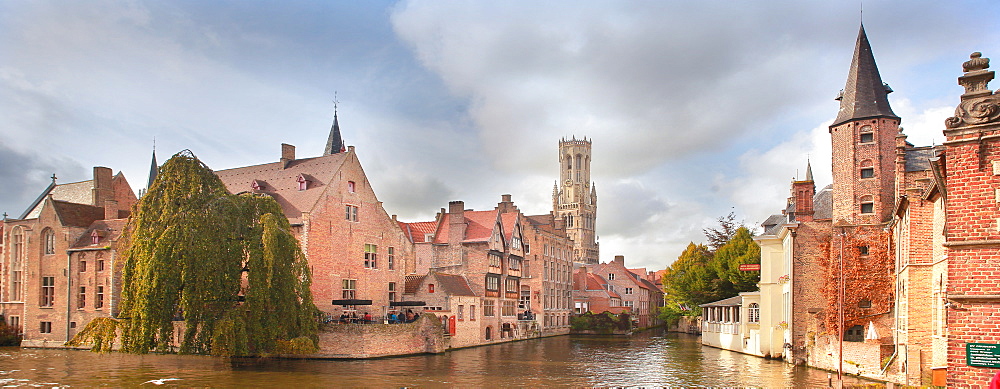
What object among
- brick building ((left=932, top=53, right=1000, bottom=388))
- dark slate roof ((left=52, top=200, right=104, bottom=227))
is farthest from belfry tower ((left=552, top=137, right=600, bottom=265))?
brick building ((left=932, top=53, right=1000, bottom=388))

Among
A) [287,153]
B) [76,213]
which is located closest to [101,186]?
[76,213]

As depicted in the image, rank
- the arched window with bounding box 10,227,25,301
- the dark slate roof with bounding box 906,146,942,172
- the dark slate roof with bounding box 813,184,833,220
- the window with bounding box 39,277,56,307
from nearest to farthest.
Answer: the dark slate roof with bounding box 906,146,942,172 < the dark slate roof with bounding box 813,184,833,220 < the window with bounding box 39,277,56,307 < the arched window with bounding box 10,227,25,301

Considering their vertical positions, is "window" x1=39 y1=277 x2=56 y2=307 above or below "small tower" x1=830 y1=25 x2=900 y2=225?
below

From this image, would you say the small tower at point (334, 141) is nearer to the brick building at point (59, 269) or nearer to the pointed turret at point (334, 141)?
the pointed turret at point (334, 141)

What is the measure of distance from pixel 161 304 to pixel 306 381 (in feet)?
22.5

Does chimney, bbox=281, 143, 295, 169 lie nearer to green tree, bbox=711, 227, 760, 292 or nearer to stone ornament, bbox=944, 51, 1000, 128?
green tree, bbox=711, 227, 760, 292

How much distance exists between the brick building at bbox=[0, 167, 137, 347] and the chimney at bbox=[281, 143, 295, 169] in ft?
34.1

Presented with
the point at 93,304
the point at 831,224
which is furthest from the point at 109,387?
the point at 831,224

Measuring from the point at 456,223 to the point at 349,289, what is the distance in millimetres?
11311

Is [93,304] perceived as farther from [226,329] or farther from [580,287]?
[580,287]

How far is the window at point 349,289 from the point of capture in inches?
1677

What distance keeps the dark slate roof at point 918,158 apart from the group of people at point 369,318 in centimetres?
2515

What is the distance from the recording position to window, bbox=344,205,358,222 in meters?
43.4

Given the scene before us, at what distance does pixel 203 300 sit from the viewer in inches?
1180
